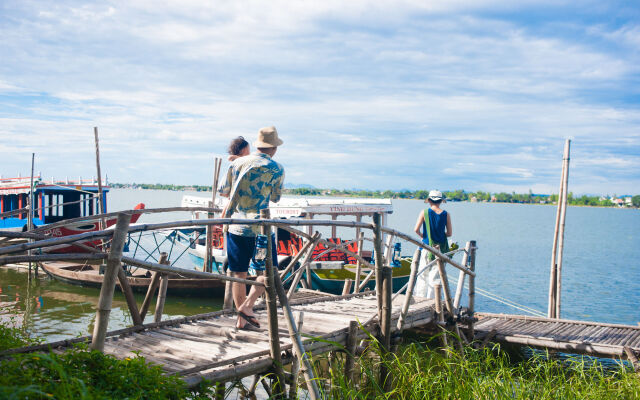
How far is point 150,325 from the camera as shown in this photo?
4867 mm

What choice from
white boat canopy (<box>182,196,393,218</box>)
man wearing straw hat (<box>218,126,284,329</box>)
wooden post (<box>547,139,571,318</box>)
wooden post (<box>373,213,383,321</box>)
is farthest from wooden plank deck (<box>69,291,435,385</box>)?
white boat canopy (<box>182,196,393,218</box>)

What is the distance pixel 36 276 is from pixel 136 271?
161 inches

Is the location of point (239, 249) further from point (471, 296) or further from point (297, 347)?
point (471, 296)

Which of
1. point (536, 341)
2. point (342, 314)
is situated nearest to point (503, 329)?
point (536, 341)

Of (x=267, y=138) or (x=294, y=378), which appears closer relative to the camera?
(x=294, y=378)

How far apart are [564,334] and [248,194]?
5740 mm

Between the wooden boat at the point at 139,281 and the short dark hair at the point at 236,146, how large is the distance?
26.9 feet

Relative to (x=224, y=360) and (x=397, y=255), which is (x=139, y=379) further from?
(x=397, y=255)

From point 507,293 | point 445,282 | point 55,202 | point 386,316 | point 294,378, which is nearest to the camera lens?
point 294,378

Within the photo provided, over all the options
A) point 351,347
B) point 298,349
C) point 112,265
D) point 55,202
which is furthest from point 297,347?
point 55,202

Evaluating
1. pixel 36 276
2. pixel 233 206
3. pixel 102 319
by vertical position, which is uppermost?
pixel 233 206

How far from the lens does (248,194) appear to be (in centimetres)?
458

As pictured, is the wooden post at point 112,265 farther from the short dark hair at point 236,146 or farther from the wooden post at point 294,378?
the short dark hair at point 236,146

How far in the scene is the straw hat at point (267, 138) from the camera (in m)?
4.69
